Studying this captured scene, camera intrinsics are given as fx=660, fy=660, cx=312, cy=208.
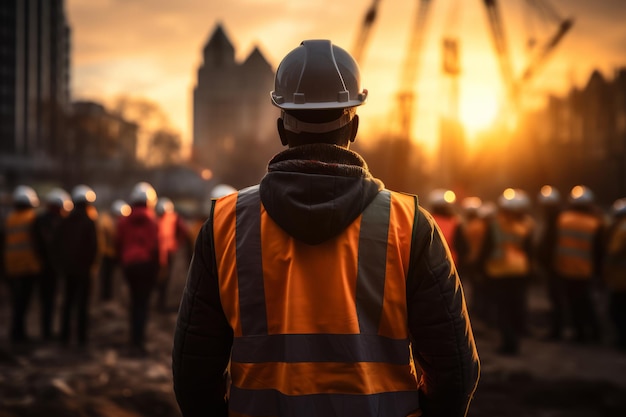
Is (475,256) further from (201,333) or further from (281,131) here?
(201,333)

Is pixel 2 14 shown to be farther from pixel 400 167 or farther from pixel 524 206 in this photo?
pixel 524 206

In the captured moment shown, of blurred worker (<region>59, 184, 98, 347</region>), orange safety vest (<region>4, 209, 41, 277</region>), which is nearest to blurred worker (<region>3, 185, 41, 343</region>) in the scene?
orange safety vest (<region>4, 209, 41, 277</region>)

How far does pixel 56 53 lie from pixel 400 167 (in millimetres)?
52922

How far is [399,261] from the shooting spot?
1947mm

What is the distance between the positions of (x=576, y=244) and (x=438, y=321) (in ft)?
27.0

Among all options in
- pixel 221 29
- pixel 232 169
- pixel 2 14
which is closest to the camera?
pixel 232 169

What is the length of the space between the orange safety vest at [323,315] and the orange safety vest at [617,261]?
7.80 meters

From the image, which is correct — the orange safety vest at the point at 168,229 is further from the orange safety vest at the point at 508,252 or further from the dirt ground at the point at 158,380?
the orange safety vest at the point at 508,252

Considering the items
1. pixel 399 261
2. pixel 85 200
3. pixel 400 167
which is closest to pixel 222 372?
pixel 399 261

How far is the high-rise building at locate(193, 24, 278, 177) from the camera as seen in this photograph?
9250cm

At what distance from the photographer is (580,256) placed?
9.41 meters

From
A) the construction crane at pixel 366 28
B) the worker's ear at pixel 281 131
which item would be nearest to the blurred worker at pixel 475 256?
the worker's ear at pixel 281 131

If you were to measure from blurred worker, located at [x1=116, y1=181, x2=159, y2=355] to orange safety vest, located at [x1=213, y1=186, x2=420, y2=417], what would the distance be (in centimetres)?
680

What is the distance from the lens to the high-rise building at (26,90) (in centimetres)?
6788
